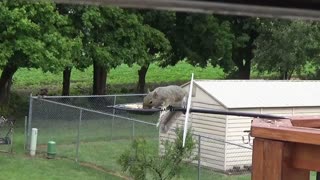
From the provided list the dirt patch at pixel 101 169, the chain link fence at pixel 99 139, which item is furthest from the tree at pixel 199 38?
A: the dirt patch at pixel 101 169

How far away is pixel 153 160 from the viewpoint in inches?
469

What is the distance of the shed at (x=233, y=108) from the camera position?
15.8m

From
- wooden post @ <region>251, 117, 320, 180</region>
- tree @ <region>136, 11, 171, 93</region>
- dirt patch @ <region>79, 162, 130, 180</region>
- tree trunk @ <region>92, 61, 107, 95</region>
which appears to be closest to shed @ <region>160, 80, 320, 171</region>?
dirt patch @ <region>79, 162, 130, 180</region>

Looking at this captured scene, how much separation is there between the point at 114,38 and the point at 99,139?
735 centimetres

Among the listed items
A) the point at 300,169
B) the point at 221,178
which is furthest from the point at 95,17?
the point at 300,169

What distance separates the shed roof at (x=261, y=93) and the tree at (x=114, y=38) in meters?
8.00

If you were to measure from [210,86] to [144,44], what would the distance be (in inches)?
403

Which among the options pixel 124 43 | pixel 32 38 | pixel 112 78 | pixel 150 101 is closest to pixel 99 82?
pixel 124 43

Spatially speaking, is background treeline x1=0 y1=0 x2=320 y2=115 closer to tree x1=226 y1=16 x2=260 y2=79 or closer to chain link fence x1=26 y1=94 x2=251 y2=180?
tree x1=226 y1=16 x2=260 y2=79

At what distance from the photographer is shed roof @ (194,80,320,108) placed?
16.5m

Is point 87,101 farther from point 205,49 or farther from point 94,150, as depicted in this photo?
point 94,150

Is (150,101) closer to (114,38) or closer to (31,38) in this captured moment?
(31,38)

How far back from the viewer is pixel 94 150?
17391 mm

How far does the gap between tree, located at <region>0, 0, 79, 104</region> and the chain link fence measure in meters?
2.07
